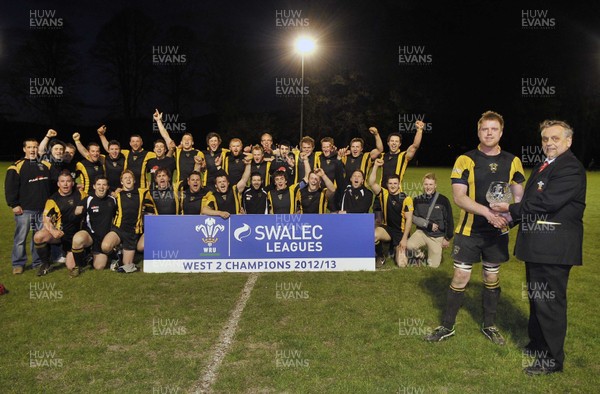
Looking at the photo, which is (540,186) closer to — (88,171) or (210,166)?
(210,166)

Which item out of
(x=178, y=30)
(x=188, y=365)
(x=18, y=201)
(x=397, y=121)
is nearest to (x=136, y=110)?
(x=178, y=30)

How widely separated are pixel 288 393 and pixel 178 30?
4843cm

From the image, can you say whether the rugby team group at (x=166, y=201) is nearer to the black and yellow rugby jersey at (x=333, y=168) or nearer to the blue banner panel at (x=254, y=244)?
the black and yellow rugby jersey at (x=333, y=168)

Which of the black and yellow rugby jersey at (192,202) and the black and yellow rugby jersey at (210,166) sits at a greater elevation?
the black and yellow rugby jersey at (210,166)

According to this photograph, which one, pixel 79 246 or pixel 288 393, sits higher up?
pixel 79 246

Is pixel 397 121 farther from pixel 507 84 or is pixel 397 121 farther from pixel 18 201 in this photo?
pixel 18 201

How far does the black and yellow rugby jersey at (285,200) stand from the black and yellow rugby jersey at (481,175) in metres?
4.26

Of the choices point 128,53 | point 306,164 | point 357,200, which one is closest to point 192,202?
point 306,164

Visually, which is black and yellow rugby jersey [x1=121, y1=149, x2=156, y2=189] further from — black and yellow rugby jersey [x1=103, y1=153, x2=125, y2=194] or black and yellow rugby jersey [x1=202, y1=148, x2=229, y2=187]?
black and yellow rugby jersey [x1=202, y1=148, x2=229, y2=187]

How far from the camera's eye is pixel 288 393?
167 inches

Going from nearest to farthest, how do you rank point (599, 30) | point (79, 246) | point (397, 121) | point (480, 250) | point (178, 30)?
point (480, 250) → point (79, 246) → point (599, 30) → point (178, 30) → point (397, 121)

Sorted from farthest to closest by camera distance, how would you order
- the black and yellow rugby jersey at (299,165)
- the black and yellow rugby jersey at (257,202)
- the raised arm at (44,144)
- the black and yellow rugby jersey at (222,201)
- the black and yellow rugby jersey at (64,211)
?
1. the black and yellow rugby jersey at (299,165)
2. the black and yellow rugby jersey at (257,202)
3. the black and yellow rugby jersey at (222,201)
4. the raised arm at (44,144)
5. the black and yellow rugby jersey at (64,211)

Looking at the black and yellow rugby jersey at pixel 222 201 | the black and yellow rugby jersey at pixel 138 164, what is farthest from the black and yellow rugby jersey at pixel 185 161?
the black and yellow rugby jersey at pixel 222 201

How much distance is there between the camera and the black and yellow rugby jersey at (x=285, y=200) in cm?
897
